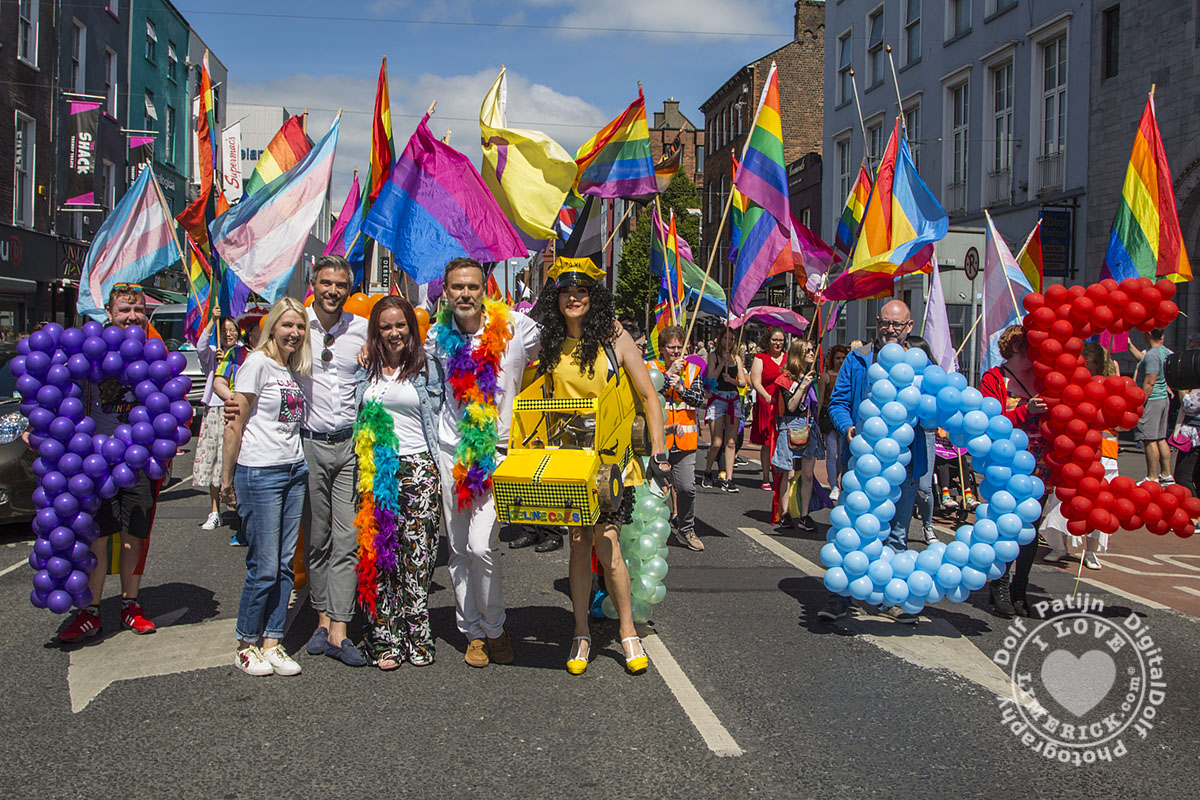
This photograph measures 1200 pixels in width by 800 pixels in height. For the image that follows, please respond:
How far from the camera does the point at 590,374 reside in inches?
190

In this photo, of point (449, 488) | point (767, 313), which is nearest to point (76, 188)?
point (767, 313)

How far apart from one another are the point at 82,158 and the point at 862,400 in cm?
2556

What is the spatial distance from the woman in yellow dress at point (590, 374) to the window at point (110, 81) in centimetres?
3012

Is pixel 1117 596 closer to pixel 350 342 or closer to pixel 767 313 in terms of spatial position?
pixel 350 342

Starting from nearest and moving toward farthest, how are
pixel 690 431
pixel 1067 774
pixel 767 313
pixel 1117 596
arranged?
pixel 1067 774
pixel 1117 596
pixel 690 431
pixel 767 313

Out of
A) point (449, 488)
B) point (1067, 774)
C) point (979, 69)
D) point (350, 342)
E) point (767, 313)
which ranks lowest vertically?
A: point (1067, 774)

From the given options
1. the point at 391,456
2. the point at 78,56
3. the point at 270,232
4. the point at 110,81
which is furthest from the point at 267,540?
the point at 110,81

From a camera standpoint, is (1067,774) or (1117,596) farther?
(1117,596)

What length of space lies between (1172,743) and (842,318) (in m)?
29.1

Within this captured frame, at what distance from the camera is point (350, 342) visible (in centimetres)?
505

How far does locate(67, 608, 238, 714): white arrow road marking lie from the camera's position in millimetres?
4684

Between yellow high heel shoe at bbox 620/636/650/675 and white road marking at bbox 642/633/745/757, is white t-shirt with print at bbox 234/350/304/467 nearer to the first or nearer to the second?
yellow high heel shoe at bbox 620/636/650/675

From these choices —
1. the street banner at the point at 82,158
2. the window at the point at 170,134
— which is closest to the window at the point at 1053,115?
the street banner at the point at 82,158

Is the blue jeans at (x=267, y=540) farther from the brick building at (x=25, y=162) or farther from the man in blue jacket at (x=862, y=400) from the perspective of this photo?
the brick building at (x=25, y=162)
